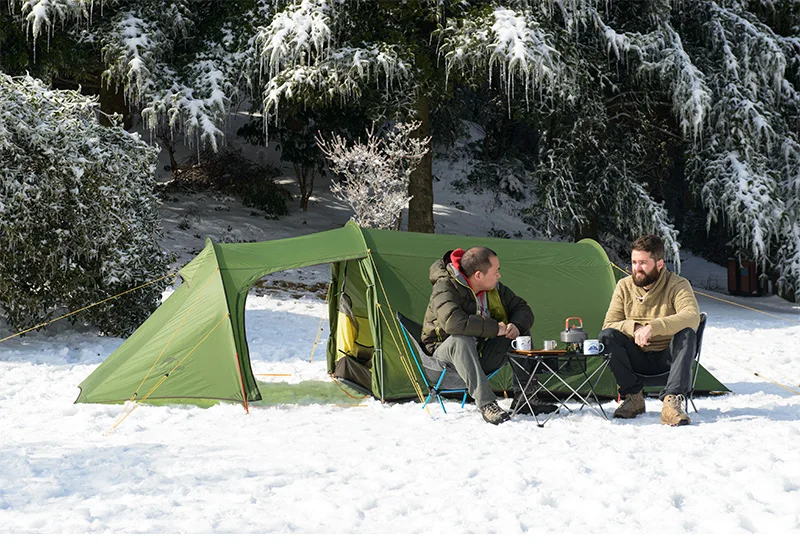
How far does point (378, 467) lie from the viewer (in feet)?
13.4

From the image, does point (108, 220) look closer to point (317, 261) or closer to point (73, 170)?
point (73, 170)

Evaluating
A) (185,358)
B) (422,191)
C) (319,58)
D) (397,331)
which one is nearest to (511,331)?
(397,331)

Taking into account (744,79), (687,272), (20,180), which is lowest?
(687,272)

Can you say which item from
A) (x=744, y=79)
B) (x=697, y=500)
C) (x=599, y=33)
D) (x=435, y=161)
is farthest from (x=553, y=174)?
(x=697, y=500)

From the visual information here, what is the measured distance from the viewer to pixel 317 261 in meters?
5.92

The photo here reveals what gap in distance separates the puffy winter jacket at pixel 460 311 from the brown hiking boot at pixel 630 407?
0.72 metres

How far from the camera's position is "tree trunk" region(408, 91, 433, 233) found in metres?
12.9

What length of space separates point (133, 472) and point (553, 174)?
34.2ft

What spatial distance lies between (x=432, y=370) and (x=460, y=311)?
1.64 ft

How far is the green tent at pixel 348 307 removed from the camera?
5715 millimetres

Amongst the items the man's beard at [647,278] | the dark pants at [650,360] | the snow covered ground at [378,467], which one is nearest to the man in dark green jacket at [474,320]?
the snow covered ground at [378,467]

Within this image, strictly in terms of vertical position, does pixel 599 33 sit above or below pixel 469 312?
above

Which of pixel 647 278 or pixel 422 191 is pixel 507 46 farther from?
pixel 647 278

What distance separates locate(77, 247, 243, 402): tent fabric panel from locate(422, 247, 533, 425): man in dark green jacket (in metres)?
1.34
